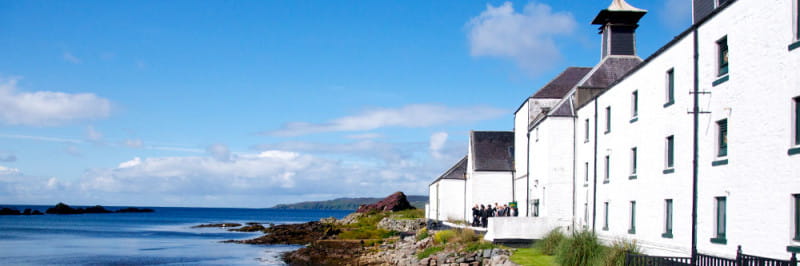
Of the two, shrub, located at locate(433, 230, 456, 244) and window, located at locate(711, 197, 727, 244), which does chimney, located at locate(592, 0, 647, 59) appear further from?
window, located at locate(711, 197, 727, 244)

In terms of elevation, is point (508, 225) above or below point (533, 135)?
below

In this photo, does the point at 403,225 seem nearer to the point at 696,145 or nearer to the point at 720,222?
the point at 696,145

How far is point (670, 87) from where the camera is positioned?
73.2 ft

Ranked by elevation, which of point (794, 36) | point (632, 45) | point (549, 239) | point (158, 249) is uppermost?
point (632, 45)

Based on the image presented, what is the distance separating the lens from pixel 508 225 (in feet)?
105

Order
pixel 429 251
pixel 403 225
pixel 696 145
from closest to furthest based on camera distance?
1. pixel 696 145
2. pixel 429 251
3. pixel 403 225

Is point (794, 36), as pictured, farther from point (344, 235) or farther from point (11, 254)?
point (11, 254)

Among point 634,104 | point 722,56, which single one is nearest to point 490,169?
point 634,104

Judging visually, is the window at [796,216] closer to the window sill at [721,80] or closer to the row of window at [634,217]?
the window sill at [721,80]

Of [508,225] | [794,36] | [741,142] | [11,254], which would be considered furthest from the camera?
[11,254]

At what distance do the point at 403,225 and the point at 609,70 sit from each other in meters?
34.0

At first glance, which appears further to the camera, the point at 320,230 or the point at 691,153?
the point at 320,230

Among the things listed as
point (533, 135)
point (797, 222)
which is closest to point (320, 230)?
point (533, 135)

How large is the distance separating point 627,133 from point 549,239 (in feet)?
17.0
